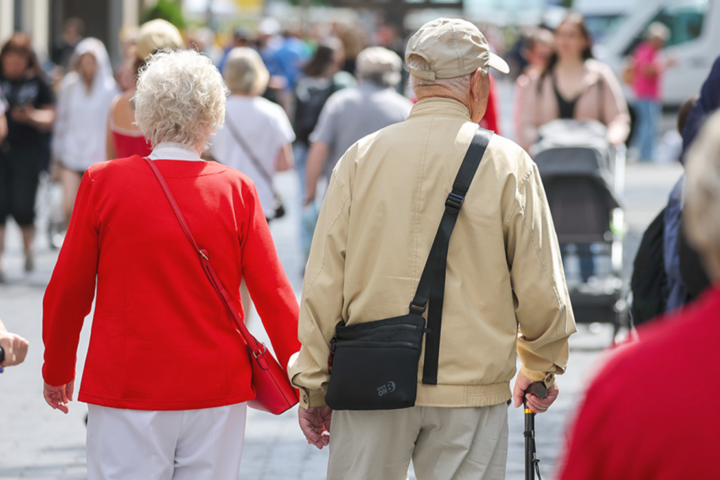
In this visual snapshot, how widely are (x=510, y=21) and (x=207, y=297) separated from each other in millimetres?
69042

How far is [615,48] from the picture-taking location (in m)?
20.1

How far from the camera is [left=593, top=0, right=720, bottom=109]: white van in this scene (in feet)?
63.0

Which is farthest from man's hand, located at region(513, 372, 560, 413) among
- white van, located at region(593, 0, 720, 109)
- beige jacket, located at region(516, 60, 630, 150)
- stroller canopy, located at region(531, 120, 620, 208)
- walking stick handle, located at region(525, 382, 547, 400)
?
white van, located at region(593, 0, 720, 109)

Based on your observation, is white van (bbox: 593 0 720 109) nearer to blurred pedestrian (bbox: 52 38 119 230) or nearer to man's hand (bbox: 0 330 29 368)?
blurred pedestrian (bbox: 52 38 119 230)

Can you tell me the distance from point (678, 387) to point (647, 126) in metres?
18.3

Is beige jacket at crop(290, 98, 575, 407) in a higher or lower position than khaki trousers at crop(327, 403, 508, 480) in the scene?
higher

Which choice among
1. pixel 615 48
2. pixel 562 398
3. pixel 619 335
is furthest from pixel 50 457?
pixel 615 48

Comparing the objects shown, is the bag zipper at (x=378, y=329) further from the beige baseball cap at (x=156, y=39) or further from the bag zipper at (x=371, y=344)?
the beige baseball cap at (x=156, y=39)

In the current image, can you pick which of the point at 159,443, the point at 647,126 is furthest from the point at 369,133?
the point at 647,126

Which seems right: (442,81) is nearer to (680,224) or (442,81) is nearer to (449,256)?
(449,256)

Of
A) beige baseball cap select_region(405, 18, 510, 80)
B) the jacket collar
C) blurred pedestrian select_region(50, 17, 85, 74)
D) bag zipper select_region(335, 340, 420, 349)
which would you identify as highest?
beige baseball cap select_region(405, 18, 510, 80)

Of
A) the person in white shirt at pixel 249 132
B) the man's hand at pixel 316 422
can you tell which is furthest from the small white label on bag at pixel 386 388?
the person in white shirt at pixel 249 132

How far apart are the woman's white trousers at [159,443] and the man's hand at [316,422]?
227mm

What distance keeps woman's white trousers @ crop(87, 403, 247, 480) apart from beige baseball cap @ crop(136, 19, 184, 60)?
245 cm
